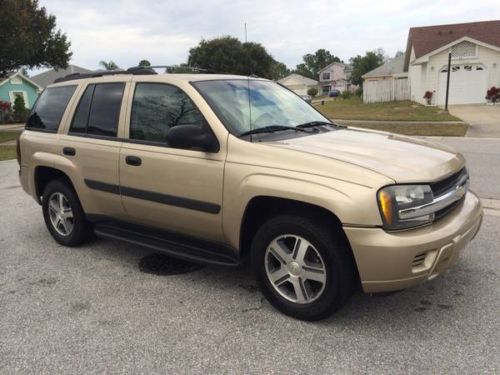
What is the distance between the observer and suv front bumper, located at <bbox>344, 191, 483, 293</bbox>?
2.97 m

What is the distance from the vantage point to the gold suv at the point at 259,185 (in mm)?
3053

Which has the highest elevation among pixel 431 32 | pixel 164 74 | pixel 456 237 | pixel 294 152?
pixel 431 32

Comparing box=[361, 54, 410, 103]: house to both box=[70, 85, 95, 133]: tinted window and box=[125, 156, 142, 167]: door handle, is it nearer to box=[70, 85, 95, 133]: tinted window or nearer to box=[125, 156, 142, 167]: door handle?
box=[70, 85, 95, 133]: tinted window

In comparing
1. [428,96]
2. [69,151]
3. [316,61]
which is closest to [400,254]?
[69,151]

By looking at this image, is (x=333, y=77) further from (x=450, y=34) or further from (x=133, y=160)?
(x=133, y=160)

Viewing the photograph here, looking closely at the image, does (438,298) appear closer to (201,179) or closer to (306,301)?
(306,301)

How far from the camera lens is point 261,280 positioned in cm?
361

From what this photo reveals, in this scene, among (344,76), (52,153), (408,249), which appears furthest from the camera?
(344,76)

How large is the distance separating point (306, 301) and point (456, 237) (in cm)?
112

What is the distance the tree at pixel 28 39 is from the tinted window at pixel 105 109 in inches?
805

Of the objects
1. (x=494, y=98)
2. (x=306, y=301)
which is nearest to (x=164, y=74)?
(x=306, y=301)

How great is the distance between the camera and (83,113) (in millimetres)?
4852

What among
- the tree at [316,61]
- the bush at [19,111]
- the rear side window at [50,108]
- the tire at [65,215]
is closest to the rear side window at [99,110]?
the rear side window at [50,108]

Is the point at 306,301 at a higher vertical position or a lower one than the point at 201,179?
lower
